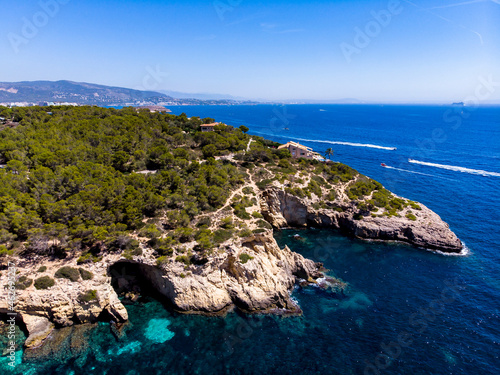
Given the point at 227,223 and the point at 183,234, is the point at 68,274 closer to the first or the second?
the point at 183,234

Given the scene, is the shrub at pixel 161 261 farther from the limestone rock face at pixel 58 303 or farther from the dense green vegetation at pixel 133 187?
the limestone rock face at pixel 58 303

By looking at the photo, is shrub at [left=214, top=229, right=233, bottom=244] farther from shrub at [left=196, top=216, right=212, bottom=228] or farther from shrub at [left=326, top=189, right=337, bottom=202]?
shrub at [left=326, top=189, right=337, bottom=202]

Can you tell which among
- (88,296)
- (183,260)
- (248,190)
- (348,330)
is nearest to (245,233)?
(183,260)

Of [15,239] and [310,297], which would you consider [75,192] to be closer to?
[15,239]

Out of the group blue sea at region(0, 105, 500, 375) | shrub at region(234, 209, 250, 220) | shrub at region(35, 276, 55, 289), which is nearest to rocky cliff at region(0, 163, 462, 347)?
shrub at region(35, 276, 55, 289)

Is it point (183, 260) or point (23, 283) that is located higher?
point (183, 260)

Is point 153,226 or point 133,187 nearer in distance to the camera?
point 153,226

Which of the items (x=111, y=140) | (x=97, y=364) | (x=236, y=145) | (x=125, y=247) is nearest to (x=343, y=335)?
(x=97, y=364)
